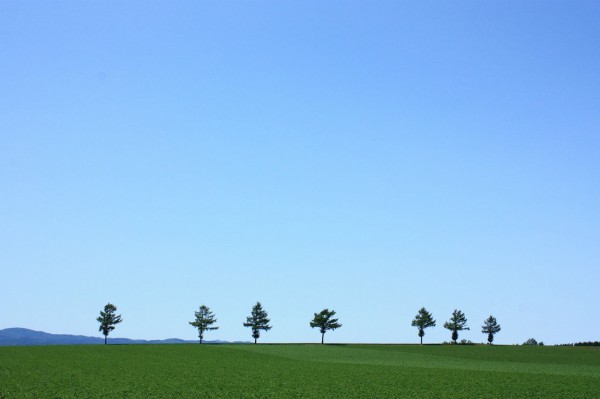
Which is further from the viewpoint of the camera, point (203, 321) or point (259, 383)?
point (203, 321)

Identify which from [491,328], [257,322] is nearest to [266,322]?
[257,322]

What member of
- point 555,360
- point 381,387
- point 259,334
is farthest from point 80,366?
point 259,334

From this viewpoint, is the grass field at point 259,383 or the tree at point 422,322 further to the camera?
the tree at point 422,322

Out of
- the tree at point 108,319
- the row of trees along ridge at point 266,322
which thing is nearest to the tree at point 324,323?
the row of trees along ridge at point 266,322

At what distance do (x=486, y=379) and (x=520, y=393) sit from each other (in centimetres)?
962

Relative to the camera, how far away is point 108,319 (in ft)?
421

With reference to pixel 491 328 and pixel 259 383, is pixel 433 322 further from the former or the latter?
pixel 259 383

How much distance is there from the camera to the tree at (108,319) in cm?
12788

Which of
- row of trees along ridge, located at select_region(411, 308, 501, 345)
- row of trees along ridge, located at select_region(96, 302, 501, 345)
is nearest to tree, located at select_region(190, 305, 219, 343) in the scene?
row of trees along ridge, located at select_region(96, 302, 501, 345)

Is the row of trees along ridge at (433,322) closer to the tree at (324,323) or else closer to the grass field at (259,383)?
the tree at (324,323)

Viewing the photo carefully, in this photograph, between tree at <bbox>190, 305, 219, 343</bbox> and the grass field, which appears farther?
tree at <bbox>190, 305, 219, 343</bbox>

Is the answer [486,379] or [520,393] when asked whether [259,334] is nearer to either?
[486,379]

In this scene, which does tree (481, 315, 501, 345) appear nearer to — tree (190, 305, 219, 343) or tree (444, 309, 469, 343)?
tree (444, 309, 469, 343)

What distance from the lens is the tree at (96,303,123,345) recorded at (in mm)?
127875
